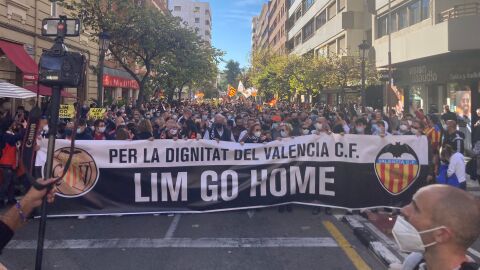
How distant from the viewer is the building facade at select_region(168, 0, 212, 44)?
5405 inches

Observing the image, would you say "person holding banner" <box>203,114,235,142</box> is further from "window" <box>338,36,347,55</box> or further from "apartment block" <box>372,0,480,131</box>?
"window" <box>338,36,347,55</box>

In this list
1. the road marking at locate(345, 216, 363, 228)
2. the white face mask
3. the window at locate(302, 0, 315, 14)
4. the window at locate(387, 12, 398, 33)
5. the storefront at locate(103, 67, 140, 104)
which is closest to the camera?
the white face mask

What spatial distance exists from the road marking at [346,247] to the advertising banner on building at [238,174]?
2.82 ft

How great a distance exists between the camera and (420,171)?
8.49m

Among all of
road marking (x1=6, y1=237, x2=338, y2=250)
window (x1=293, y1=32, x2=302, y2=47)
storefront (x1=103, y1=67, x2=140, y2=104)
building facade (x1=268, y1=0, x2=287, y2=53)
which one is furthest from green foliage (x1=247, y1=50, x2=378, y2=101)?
building facade (x1=268, y1=0, x2=287, y2=53)

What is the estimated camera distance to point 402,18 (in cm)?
2667

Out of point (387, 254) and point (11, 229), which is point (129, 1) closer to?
point (387, 254)

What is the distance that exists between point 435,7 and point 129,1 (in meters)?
14.1

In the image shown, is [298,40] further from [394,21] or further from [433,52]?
[433,52]

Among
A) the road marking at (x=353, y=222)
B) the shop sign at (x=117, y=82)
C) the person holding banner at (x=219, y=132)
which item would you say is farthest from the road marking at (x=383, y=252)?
the shop sign at (x=117, y=82)

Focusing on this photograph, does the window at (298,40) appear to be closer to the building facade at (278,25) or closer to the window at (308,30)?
the window at (308,30)

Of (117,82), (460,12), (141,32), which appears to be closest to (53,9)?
(141,32)

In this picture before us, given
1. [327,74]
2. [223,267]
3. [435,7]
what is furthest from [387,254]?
[327,74]

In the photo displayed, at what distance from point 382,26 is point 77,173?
2554 cm
